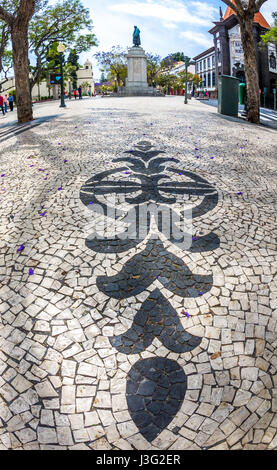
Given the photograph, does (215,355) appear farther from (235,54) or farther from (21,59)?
(235,54)

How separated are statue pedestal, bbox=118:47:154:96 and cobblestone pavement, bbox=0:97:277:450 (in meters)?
27.2

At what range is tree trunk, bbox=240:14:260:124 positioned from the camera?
10.2 m

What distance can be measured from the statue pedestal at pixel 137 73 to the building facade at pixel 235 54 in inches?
419

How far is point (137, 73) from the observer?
2850 centimetres

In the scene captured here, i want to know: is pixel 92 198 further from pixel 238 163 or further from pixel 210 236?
pixel 238 163

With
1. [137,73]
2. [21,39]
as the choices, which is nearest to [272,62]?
[137,73]

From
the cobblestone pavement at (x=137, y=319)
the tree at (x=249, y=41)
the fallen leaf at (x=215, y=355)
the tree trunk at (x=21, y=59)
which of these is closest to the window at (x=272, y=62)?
the tree at (x=249, y=41)

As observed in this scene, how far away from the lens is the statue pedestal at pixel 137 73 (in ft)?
92.3

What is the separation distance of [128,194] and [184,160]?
6.37 feet

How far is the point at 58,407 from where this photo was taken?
2.03 metres

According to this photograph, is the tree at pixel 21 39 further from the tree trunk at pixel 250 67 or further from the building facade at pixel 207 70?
the building facade at pixel 207 70

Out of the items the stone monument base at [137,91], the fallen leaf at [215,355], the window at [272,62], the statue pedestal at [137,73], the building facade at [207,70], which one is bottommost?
the fallen leaf at [215,355]
